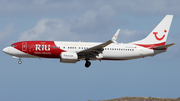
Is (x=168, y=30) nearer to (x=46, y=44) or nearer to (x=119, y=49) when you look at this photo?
(x=119, y=49)

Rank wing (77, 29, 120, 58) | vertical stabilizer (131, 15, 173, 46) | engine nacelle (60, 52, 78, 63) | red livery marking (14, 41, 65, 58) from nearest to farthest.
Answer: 1. wing (77, 29, 120, 58)
2. engine nacelle (60, 52, 78, 63)
3. red livery marking (14, 41, 65, 58)
4. vertical stabilizer (131, 15, 173, 46)

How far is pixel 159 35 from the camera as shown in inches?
2279

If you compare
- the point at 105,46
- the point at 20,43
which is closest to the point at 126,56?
the point at 105,46

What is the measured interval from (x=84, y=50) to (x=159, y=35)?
15.1m

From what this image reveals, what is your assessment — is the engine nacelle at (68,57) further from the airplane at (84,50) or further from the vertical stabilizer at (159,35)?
the vertical stabilizer at (159,35)

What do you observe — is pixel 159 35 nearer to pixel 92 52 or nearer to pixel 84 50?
pixel 92 52

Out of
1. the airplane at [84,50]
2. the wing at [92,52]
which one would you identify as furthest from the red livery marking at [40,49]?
the wing at [92,52]

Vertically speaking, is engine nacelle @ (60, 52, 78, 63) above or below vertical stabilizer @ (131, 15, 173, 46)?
below

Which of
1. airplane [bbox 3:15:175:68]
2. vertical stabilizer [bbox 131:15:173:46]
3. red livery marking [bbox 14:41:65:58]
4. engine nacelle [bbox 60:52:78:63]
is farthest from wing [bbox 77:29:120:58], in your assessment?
vertical stabilizer [bbox 131:15:173:46]

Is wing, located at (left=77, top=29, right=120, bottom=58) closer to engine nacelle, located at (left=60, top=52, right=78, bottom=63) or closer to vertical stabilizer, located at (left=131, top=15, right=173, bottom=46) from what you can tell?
engine nacelle, located at (left=60, top=52, right=78, bottom=63)

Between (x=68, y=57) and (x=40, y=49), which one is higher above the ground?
(x=40, y=49)

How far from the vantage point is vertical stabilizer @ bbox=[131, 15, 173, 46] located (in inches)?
2238

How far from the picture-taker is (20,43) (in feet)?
172

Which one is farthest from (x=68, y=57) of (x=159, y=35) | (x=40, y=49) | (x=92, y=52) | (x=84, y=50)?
(x=159, y=35)
